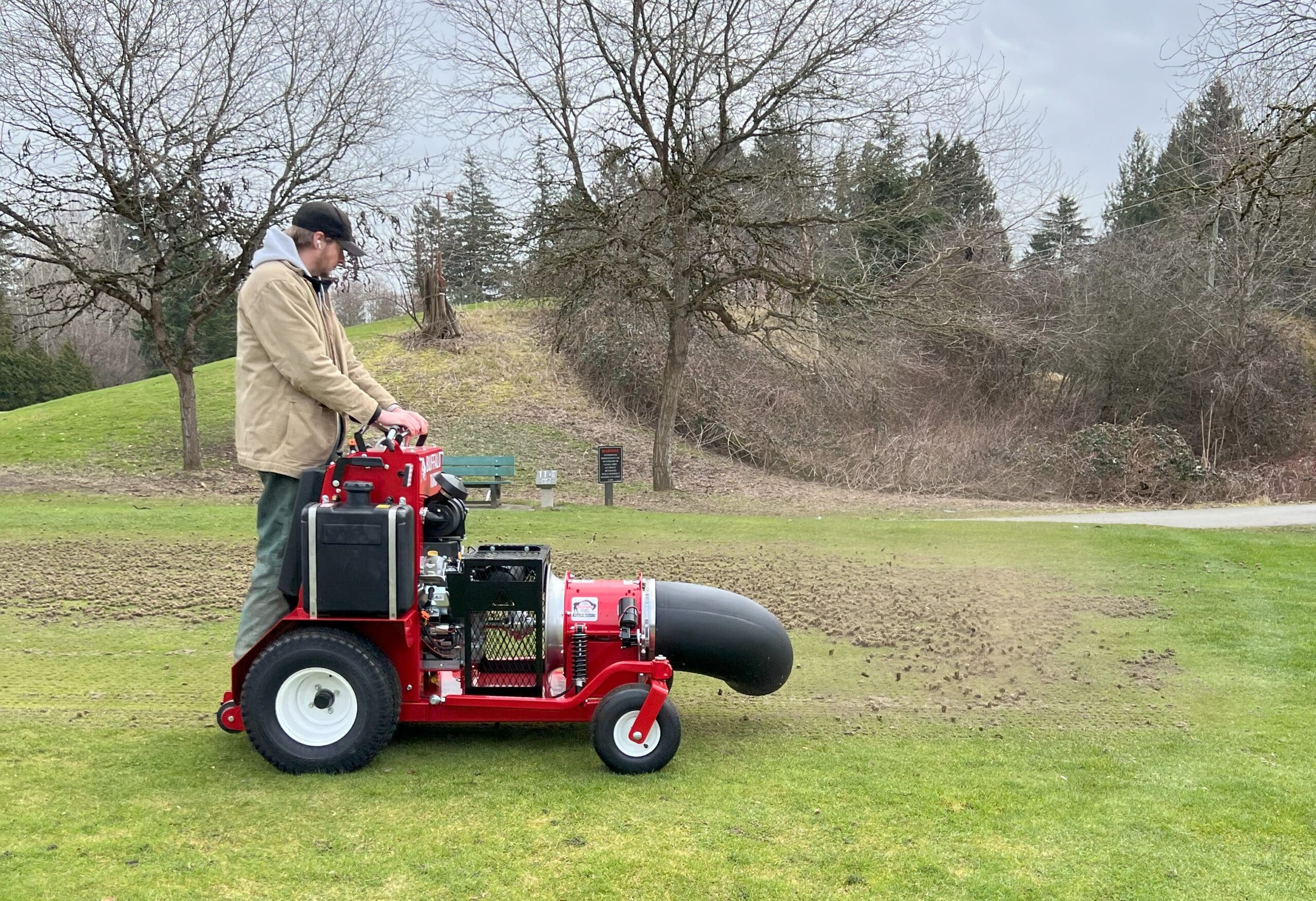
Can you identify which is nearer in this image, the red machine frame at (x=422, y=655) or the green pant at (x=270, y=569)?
the red machine frame at (x=422, y=655)

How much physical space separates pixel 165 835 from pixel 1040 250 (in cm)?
3019

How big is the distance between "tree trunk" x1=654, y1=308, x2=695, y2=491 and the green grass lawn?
456 inches

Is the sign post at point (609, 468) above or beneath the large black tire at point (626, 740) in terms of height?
above

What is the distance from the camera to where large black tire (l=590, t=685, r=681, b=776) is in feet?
13.4

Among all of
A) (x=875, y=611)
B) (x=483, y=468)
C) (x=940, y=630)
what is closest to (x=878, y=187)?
(x=483, y=468)

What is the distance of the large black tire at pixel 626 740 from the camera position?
4.09 metres

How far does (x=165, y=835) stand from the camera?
3410 mm

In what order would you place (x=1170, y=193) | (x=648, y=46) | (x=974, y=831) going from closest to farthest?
(x=974, y=831) < (x=1170, y=193) < (x=648, y=46)

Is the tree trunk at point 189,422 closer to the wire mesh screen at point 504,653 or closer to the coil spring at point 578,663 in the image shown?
the wire mesh screen at point 504,653

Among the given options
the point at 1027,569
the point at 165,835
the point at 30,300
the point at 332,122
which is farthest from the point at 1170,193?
the point at 30,300

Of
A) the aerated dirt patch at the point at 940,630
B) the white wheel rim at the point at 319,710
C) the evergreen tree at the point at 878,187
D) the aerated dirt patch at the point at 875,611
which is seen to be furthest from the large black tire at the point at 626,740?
the evergreen tree at the point at 878,187

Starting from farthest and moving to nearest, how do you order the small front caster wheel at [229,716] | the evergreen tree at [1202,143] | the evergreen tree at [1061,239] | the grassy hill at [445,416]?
the evergreen tree at [1061,239] → the grassy hill at [445,416] → the evergreen tree at [1202,143] → the small front caster wheel at [229,716]

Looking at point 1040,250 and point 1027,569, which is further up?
point 1040,250

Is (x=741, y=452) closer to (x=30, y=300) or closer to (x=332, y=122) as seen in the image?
(x=332, y=122)
